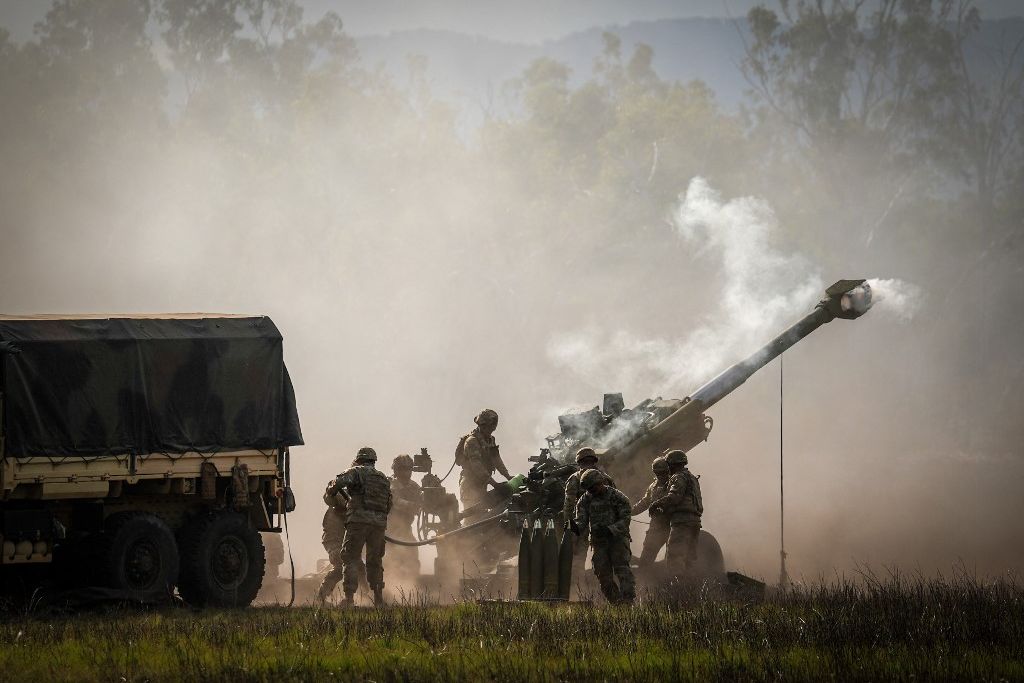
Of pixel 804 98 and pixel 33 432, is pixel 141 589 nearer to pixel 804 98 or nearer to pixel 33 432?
pixel 33 432

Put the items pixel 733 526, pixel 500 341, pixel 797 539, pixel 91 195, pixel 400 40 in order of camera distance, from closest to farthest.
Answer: pixel 797 539 → pixel 733 526 → pixel 500 341 → pixel 91 195 → pixel 400 40

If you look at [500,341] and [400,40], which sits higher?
[400,40]

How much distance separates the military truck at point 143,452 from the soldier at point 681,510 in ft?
16.6

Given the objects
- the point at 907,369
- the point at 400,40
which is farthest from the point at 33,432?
the point at 400,40

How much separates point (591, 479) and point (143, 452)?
549 cm

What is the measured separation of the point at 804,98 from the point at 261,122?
22.2m

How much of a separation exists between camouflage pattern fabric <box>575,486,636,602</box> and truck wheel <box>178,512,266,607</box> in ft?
14.9

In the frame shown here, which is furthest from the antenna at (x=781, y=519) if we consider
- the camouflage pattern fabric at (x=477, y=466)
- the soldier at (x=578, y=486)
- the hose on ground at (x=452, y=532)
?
the camouflage pattern fabric at (x=477, y=466)

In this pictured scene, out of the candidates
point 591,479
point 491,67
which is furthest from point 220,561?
point 491,67

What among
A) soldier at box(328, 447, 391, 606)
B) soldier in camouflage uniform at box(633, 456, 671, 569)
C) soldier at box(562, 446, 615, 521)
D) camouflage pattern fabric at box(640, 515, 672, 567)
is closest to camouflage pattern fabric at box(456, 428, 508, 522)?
soldier in camouflage uniform at box(633, 456, 671, 569)

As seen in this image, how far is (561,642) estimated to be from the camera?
13672 mm

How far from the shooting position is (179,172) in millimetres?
58938

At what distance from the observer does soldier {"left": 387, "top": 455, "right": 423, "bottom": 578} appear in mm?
24625

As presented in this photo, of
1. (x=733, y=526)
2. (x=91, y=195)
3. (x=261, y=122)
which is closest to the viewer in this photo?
(x=733, y=526)
